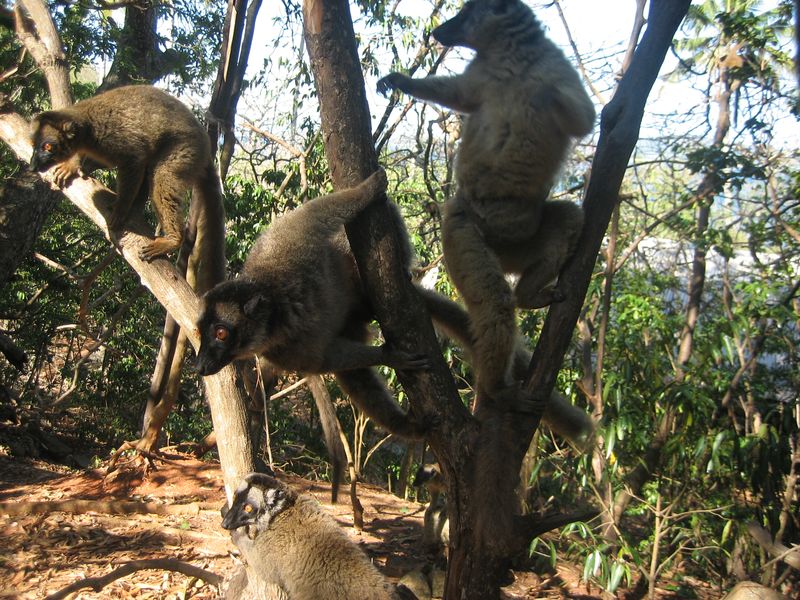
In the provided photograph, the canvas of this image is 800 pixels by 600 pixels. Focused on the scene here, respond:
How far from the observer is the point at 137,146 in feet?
20.3

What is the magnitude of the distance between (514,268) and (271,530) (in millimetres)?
2490

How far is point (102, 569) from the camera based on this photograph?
580 cm

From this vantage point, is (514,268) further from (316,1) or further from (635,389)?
(635,389)

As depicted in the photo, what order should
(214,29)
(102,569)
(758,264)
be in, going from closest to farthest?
(102,569) < (758,264) < (214,29)

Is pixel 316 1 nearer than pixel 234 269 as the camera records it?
Yes

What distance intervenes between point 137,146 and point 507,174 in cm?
388

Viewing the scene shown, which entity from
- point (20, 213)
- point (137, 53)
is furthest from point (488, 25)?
point (137, 53)

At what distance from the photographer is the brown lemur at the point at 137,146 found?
5.96 m

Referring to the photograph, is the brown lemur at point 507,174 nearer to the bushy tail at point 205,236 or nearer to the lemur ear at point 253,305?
the lemur ear at point 253,305

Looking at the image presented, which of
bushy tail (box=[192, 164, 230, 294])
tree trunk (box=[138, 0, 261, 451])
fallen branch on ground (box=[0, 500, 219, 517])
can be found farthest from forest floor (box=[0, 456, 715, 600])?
bushy tail (box=[192, 164, 230, 294])

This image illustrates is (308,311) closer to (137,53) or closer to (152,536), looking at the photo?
(152,536)

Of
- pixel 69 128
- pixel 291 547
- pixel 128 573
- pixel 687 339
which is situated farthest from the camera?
pixel 687 339

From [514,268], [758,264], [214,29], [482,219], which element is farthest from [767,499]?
[214,29]

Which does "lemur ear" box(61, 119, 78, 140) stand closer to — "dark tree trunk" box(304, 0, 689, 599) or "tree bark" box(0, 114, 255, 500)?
"tree bark" box(0, 114, 255, 500)
